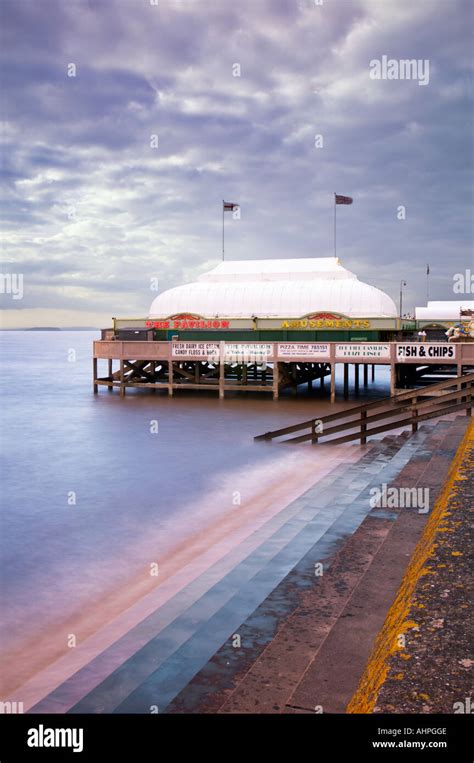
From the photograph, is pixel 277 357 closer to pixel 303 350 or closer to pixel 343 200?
pixel 303 350

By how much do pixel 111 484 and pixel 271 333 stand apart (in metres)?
20.0

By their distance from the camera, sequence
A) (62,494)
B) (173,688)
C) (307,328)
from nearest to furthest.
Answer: (173,688) → (62,494) → (307,328)

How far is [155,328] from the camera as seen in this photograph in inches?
1494

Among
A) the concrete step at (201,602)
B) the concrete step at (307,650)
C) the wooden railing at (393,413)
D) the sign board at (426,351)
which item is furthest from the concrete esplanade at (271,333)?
the concrete step at (307,650)

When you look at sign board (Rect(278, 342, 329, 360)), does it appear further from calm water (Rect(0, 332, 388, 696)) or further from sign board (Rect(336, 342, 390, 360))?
calm water (Rect(0, 332, 388, 696))

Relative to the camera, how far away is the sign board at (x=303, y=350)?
1211 inches

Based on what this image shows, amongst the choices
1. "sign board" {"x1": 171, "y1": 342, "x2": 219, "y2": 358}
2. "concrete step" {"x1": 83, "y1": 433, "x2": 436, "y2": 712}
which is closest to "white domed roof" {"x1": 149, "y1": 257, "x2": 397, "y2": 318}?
"sign board" {"x1": 171, "y1": 342, "x2": 219, "y2": 358}

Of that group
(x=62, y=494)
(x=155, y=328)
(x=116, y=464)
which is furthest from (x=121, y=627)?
(x=155, y=328)

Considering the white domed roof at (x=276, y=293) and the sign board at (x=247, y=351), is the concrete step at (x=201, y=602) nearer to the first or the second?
the sign board at (x=247, y=351)

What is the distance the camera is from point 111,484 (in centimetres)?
1650

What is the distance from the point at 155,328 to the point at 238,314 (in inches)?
208

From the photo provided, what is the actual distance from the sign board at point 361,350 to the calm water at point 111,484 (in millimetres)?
2844
